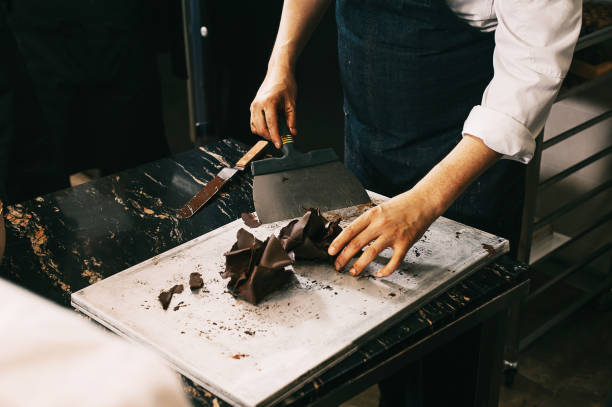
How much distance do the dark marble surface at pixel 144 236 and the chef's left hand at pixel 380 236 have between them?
0.11m

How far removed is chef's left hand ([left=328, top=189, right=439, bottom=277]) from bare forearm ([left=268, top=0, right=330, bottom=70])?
70cm

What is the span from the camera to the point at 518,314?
2203 mm

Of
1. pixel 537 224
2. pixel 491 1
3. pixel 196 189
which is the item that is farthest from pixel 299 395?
pixel 537 224

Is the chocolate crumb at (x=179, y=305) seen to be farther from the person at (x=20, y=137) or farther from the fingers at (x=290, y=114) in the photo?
the person at (x=20, y=137)

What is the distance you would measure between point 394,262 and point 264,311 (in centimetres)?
25

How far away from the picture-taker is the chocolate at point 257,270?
3.60ft

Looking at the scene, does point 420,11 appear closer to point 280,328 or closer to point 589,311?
point 280,328

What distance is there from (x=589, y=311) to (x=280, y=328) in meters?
2.02

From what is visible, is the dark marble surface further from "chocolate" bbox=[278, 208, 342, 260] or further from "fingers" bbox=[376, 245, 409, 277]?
"chocolate" bbox=[278, 208, 342, 260]

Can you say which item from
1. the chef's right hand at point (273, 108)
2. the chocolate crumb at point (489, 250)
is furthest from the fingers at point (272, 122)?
the chocolate crumb at point (489, 250)

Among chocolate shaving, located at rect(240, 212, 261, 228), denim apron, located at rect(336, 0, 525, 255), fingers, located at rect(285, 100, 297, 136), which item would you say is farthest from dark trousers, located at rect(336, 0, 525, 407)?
chocolate shaving, located at rect(240, 212, 261, 228)

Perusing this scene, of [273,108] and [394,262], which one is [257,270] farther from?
[273,108]

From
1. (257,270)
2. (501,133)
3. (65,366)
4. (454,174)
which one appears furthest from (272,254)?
(65,366)

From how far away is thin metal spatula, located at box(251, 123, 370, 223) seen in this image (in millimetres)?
1383
